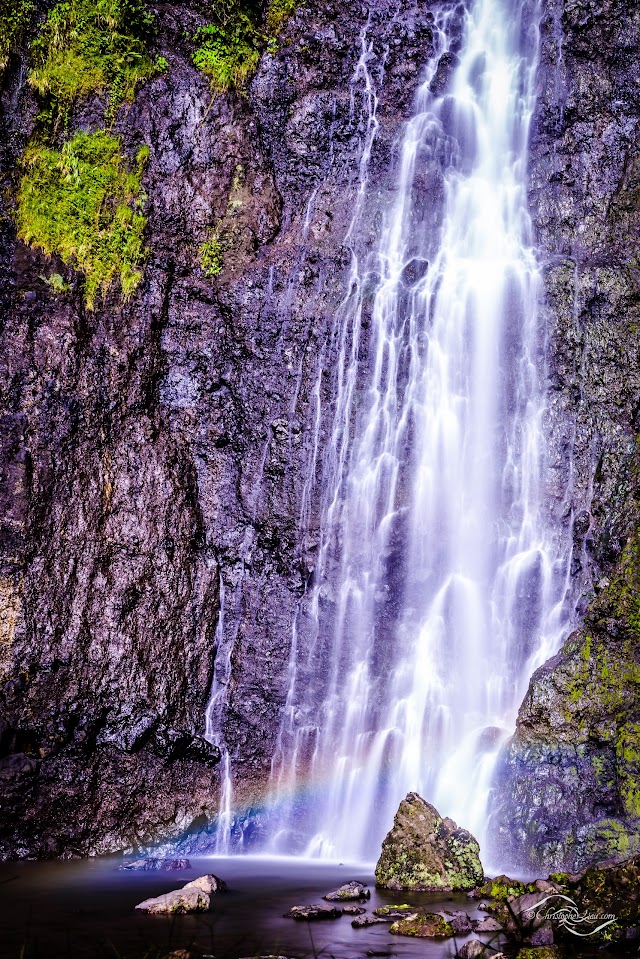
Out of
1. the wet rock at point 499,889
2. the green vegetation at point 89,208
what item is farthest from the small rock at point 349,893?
the green vegetation at point 89,208

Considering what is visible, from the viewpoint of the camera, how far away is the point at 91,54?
16.8 metres

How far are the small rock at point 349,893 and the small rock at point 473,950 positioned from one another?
2448mm

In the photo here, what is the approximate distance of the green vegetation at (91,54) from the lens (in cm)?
1644

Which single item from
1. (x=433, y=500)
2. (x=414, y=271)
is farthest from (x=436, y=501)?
(x=414, y=271)

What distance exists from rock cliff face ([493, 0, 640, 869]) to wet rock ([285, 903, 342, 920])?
3.36 metres

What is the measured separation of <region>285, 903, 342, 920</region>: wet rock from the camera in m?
8.14

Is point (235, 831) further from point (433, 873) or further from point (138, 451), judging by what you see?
point (138, 451)

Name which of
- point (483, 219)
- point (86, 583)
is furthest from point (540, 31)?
point (86, 583)

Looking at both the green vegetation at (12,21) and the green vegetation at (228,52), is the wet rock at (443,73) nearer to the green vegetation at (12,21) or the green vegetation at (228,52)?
the green vegetation at (228,52)

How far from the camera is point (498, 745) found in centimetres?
1170

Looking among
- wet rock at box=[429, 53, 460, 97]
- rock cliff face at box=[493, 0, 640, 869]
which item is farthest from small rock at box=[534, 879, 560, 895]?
wet rock at box=[429, 53, 460, 97]

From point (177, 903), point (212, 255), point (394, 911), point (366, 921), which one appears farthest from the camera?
point (212, 255)

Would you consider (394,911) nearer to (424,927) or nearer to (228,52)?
(424,927)

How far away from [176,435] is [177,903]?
8082 mm
